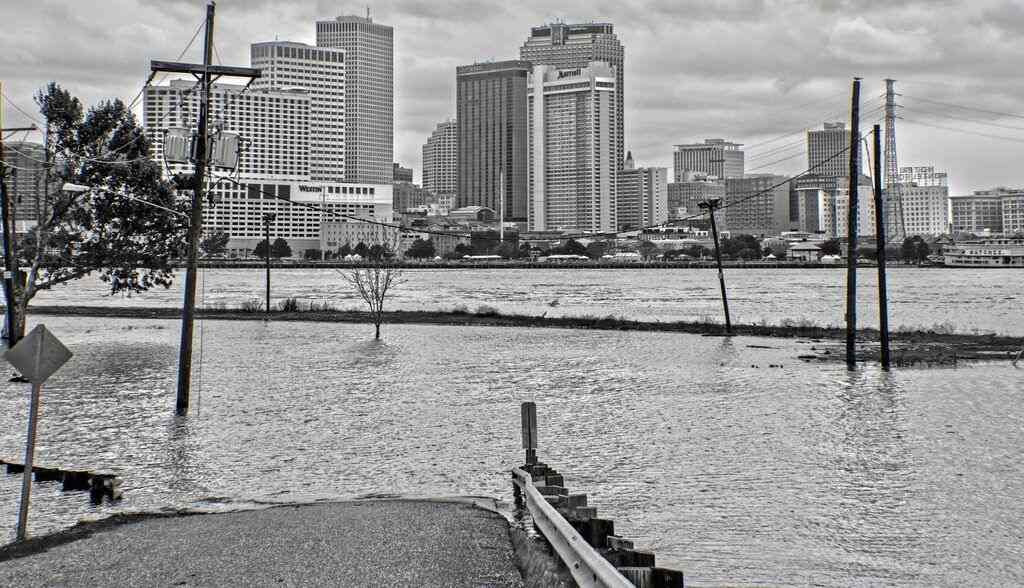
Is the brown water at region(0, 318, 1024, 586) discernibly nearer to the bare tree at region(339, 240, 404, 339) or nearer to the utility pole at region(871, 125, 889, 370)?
the utility pole at region(871, 125, 889, 370)

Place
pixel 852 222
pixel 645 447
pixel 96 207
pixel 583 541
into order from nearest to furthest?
pixel 583 541 → pixel 645 447 → pixel 852 222 → pixel 96 207

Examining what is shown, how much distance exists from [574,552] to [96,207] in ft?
112

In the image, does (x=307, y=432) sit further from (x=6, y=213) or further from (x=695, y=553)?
(x=6, y=213)

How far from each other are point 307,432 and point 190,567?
10050mm

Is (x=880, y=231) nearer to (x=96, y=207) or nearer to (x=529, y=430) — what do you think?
(x=529, y=430)

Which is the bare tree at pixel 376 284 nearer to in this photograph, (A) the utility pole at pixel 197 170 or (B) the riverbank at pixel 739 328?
(B) the riverbank at pixel 739 328

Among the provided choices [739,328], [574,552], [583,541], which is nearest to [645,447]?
[574,552]

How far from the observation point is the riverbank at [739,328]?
35531 mm

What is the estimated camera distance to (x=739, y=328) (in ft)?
159

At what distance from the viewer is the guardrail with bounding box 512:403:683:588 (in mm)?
6891

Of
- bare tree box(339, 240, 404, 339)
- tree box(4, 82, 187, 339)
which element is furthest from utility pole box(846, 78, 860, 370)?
tree box(4, 82, 187, 339)

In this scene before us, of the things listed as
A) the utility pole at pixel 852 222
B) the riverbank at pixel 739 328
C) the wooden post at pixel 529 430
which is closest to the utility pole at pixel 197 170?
the wooden post at pixel 529 430

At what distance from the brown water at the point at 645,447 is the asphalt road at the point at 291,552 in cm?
175

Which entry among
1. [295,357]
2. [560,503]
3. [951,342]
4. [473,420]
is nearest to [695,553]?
[560,503]
